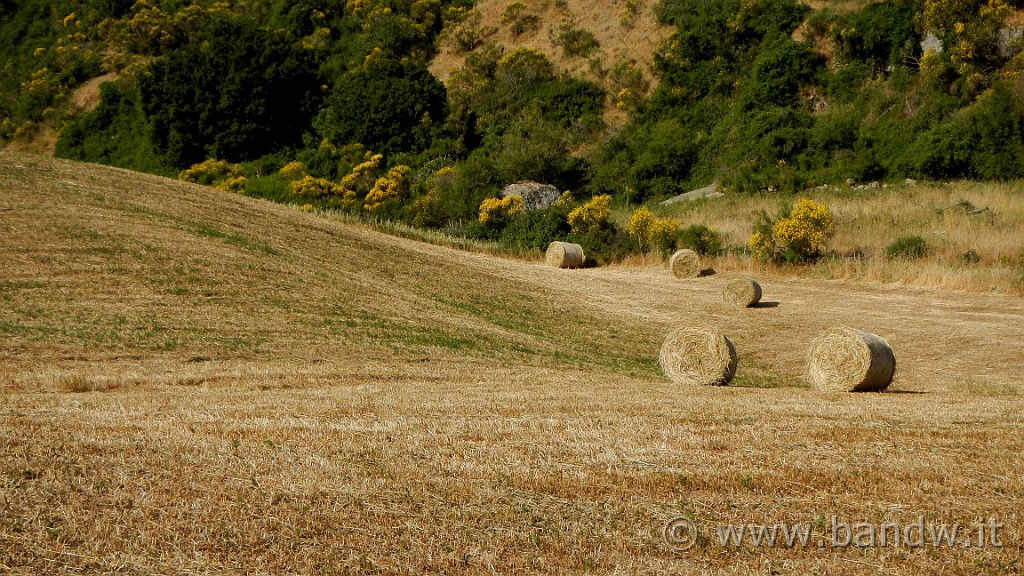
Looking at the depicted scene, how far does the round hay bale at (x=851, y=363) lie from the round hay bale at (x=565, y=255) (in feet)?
65.6

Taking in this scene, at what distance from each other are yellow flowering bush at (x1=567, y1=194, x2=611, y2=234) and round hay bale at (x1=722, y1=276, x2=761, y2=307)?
41.3ft

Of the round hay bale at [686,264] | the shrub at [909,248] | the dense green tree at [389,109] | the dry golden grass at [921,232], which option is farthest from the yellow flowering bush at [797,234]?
the dense green tree at [389,109]

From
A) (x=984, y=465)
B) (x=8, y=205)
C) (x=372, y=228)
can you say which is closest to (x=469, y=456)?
(x=984, y=465)

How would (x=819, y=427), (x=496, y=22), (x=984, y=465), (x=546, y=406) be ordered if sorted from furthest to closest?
(x=496, y=22)
(x=546, y=406)
(x=819, y=427)
(x=984, y=465)

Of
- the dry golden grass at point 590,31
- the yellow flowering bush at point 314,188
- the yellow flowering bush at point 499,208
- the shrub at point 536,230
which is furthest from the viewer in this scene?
the dry golden grass at point 590,31

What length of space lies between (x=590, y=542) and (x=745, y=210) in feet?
118

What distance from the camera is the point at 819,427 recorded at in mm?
8969

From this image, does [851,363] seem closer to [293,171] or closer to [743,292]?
[743,292]

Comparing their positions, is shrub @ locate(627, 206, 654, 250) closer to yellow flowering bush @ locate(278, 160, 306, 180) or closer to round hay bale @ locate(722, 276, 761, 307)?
round hay bale @ locate(722, 276, 761, 307)

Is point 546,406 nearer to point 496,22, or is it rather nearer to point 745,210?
point 745,210

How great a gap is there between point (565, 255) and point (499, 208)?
9649 millimetres

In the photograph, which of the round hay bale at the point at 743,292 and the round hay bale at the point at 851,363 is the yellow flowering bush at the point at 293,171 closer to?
the round hay bale at the point at 743,292

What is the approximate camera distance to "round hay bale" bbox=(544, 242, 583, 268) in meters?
35.2

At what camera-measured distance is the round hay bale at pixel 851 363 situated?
14.9m
